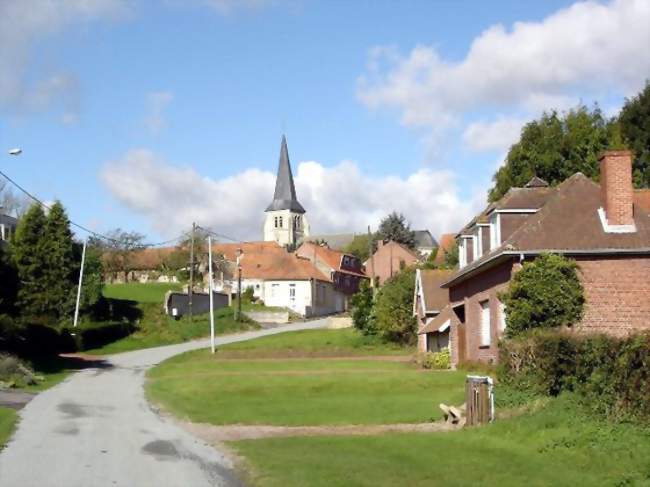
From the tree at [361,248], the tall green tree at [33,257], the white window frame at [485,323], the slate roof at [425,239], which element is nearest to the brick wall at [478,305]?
the white window frame at [485,323]

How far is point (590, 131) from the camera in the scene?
50.1 metres

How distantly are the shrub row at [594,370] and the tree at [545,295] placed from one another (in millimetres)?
5150

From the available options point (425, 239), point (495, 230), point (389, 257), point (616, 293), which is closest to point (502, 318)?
point (495, 230)

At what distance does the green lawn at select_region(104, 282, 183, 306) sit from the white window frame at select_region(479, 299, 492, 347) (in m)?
44.7

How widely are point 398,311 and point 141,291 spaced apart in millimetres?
38173

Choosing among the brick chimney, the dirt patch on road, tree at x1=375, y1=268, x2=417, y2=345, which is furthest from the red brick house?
tree at x1=375, y1=268, x2=417, y2=345

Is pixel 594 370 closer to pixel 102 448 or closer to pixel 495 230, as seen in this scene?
pixel 102 448

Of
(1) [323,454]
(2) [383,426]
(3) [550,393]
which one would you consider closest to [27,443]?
(1) [323,454]

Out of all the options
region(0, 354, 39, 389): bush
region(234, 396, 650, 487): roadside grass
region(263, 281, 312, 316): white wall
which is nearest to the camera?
region(234, 396, 650, 487): roadside grass

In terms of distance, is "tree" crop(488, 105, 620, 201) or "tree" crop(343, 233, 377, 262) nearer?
"tree" crop(488, 105, 620, 201)

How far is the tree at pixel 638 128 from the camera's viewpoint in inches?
1953

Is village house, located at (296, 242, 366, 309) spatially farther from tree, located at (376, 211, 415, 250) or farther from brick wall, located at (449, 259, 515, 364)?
brick wall, located at (449, 259, 515, 364)

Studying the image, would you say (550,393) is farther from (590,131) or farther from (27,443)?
(590,131)

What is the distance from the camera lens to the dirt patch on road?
18453 millimetres
